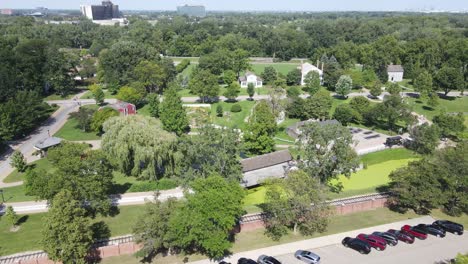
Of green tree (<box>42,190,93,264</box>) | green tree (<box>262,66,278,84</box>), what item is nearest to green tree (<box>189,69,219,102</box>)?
green tree (<box>262,66,278,84</box>)

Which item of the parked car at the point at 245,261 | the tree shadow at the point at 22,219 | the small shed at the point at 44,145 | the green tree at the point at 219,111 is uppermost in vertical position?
the green tree at the point at 219,111

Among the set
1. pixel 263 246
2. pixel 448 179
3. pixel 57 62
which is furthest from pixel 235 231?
pixel 57 62

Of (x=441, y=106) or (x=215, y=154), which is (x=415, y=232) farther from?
(x=441, y=106)

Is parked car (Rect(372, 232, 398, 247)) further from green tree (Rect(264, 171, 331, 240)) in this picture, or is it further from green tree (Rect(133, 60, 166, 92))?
green tree (Rect(133, 60, 166, 92))

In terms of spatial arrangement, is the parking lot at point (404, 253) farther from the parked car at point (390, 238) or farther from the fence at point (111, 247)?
the fence at point (111, 247)

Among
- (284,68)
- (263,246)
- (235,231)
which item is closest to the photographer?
(263,246)

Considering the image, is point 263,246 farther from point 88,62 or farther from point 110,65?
point 88,62

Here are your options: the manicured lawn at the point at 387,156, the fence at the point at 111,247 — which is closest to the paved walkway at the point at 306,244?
the fence at the point at 111,247
